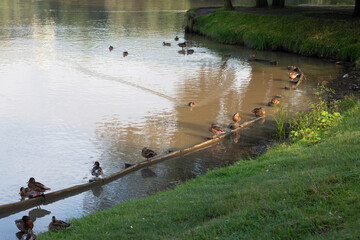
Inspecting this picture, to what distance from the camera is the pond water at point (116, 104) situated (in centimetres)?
1333

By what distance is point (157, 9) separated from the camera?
6450cm

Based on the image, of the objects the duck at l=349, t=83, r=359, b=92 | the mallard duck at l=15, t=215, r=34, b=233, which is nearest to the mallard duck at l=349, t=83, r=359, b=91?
the duck at l=349, t=83, r=359, b=92

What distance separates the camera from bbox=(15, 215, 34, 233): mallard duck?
31.2 feet

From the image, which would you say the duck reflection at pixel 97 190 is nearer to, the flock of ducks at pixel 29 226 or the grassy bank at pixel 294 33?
the flock of ducks at pixel 29 226

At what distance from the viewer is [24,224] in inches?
376

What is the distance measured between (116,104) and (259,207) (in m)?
14.0

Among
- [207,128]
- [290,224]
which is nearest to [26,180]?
[207,128]

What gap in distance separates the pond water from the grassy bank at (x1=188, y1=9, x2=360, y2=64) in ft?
3.40

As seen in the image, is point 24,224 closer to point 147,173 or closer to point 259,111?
point 147,173

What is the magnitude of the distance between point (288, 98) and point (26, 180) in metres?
13.3

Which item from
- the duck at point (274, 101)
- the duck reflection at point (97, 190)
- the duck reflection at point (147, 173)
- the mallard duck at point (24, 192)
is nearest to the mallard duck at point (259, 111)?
the duck at point (274, 101)

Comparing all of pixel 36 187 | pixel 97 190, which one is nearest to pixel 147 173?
pixel 97 190

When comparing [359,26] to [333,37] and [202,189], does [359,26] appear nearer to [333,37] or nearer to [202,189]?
[333,37]

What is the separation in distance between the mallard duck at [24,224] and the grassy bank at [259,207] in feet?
1.82
